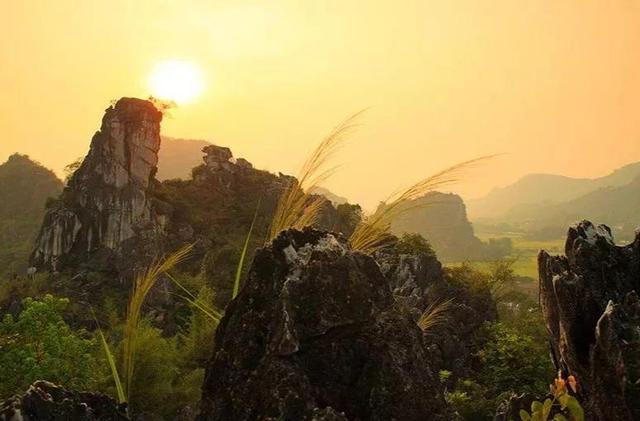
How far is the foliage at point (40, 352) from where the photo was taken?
12.5m

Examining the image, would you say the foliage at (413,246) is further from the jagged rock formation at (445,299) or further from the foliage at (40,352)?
the foliage at (40,352)

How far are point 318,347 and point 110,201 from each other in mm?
46003

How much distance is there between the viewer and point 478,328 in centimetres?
3981

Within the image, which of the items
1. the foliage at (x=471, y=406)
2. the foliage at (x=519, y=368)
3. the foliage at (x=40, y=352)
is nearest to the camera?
the foliage at (x=40, y=352)

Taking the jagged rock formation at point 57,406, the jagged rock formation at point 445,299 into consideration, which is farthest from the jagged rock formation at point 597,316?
the jagged rock formation at point 445,299

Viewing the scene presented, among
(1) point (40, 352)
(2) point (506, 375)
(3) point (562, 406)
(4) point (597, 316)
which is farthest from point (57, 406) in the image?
(2) point (506, 375)

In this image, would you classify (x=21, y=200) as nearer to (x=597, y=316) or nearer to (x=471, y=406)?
(x=471, y=406)

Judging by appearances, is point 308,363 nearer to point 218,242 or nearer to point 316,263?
point 316,263

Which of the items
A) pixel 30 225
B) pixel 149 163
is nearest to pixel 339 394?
pixel 149 163

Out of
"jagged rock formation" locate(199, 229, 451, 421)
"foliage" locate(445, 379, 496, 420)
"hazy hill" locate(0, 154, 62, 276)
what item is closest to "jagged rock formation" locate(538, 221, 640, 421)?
"jagged rock formation" locate(199, 229, 451, 421)

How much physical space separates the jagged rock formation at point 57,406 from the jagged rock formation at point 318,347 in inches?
33.8

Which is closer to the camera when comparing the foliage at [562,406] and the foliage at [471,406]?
the foliage at [562,406]

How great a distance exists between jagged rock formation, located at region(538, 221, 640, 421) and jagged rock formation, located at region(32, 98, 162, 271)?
146 ft

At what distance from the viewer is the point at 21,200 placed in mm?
97750
